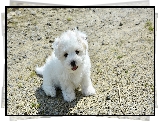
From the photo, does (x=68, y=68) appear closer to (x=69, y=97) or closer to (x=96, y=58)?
(x=69, y=97)

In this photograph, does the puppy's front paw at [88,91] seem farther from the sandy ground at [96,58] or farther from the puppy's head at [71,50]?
the puppy's head at [71,50]

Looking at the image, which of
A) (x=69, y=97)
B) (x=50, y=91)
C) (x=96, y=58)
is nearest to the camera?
(x=69, y=97)

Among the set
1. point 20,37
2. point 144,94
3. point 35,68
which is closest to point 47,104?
point 35,68

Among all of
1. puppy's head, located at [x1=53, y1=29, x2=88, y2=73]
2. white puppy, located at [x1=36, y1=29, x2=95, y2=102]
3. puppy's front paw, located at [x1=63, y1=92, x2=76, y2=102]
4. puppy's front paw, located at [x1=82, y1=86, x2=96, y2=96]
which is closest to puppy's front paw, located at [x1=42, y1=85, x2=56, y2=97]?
white puppy, located at [x1=36, y1=29, x2=95, y2=102]

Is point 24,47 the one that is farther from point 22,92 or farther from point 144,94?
point 144,94

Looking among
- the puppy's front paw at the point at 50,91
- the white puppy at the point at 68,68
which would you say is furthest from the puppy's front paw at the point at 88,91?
the puppy's front paw at the point at 50,91

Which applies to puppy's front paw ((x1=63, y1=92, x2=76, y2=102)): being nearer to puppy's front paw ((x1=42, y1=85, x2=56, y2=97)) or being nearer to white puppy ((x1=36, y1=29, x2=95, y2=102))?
white puppy ((x1=36, y1=29, x2=95, y2=102))

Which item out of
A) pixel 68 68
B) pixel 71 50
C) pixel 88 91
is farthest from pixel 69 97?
pixel 71 50
